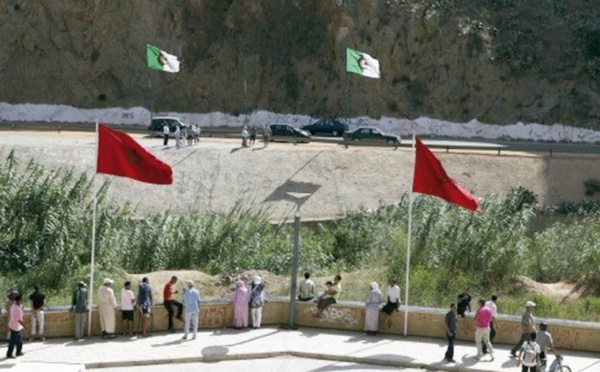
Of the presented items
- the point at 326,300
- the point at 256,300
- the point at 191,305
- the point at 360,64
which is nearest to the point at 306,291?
the point at 326,300

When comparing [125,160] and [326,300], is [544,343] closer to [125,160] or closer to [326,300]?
[326,300]

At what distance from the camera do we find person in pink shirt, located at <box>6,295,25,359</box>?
66.7ft

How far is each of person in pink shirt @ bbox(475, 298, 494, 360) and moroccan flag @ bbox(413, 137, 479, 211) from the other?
101 inches

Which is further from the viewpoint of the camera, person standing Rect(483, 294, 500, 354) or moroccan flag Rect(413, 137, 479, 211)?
moroccan flag Rect(413, 137, 479, 211)

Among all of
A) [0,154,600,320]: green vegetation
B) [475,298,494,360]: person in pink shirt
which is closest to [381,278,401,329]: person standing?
[475,298,494,360]: person in pink shirt

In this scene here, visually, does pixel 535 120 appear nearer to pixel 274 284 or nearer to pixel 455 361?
pixel 274 284

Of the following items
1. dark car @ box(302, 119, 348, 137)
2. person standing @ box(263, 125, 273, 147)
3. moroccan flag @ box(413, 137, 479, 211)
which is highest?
dark car @ box(302, 119, 348, 137)

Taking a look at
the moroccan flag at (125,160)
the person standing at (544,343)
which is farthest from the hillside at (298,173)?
the person standing at (544,343)

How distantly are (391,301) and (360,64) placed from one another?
2761 cm

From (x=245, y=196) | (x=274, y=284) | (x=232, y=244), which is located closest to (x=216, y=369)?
(x=274, y=284)

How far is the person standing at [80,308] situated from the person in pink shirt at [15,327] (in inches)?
62.3

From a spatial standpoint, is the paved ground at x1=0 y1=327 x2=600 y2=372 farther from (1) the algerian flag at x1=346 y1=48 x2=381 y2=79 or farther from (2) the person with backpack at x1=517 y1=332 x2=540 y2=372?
(1) the algerian flag at x1=346 y1=48 x2=381 y2=79

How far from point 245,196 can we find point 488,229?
47.2 feet

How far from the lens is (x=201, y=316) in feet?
76.2
